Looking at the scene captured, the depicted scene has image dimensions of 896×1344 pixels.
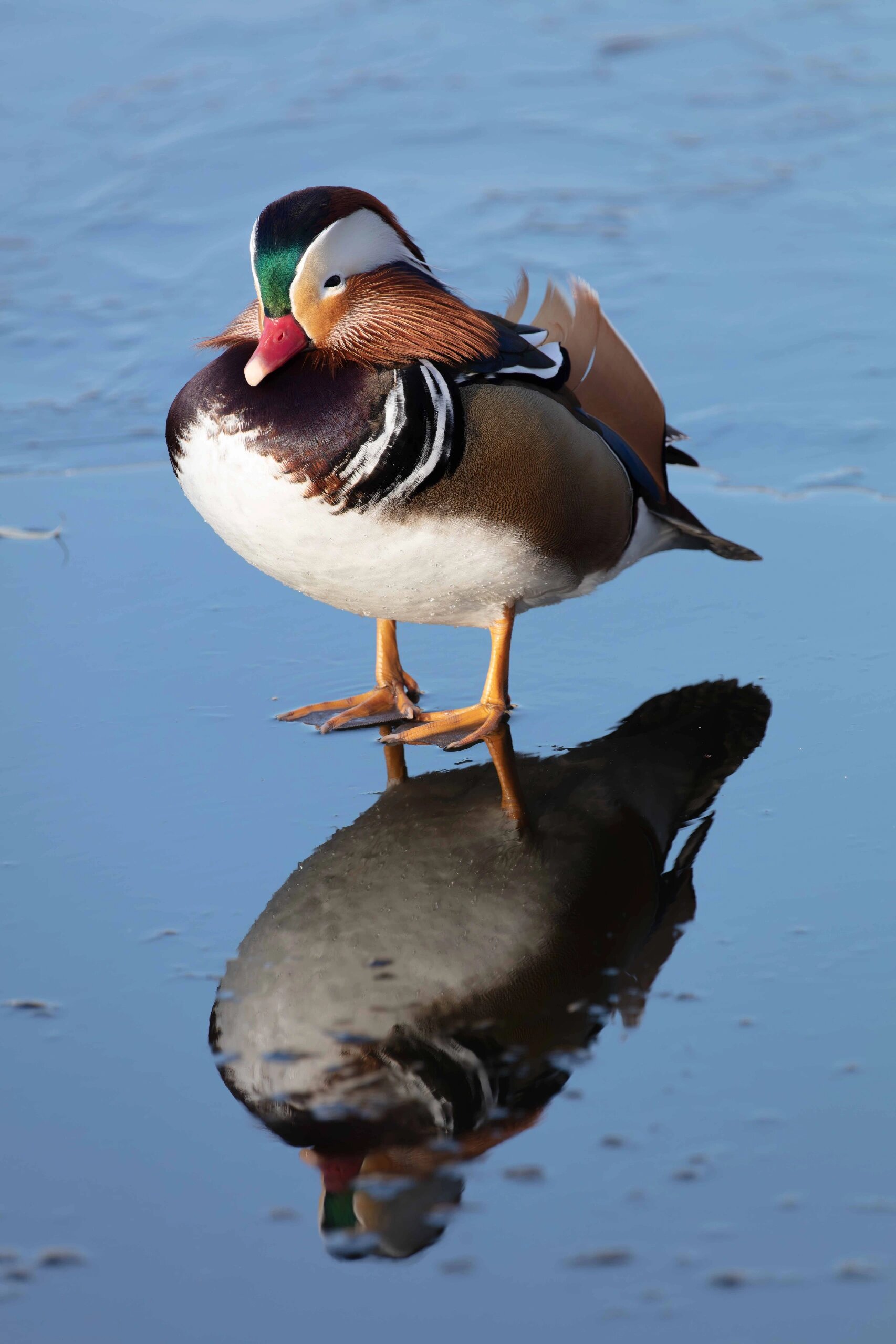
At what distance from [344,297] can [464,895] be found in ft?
3.66

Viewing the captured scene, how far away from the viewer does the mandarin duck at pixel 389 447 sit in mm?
2775

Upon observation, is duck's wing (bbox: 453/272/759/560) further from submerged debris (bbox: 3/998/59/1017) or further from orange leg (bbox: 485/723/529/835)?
submerged debris (bbox: 3/998/59/1017)

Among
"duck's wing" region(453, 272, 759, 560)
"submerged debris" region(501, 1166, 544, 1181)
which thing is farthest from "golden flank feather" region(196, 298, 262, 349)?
"submerged debris" region(501, 1166, 544, 1181)

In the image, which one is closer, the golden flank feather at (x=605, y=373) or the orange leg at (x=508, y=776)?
the orange leg at (x=508, y=776)

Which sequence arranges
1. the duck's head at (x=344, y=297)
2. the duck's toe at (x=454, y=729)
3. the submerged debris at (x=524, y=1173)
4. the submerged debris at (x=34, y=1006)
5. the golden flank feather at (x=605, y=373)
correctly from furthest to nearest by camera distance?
the golden flank feather at (x=605, y=373) → the duck's toe at (x=454, y=729) → the duck's head at (x=344, y=297) → the submerged debris at (x=34, y=1006) → the submerged debris at (x=524, y=1173)

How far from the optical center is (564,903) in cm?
254

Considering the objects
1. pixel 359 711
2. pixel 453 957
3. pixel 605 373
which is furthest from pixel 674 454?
pixel 453 957

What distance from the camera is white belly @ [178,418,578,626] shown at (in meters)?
2.80

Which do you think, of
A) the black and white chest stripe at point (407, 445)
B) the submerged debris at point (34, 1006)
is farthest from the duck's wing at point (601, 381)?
the submerged debris at point (34, 1006)

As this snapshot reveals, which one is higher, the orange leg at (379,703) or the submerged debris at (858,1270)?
the submerged debris at (858,1270)

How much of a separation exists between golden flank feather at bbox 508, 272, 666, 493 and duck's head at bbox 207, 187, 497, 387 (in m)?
0.37

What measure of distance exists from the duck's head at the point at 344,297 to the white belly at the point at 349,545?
0.60 ft

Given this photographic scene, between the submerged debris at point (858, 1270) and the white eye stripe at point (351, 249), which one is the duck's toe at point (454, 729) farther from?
→ the submerged debris at point (858, 1270)

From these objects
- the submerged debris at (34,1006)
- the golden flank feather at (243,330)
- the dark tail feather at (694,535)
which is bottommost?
the dark tail feather at (694,535)
